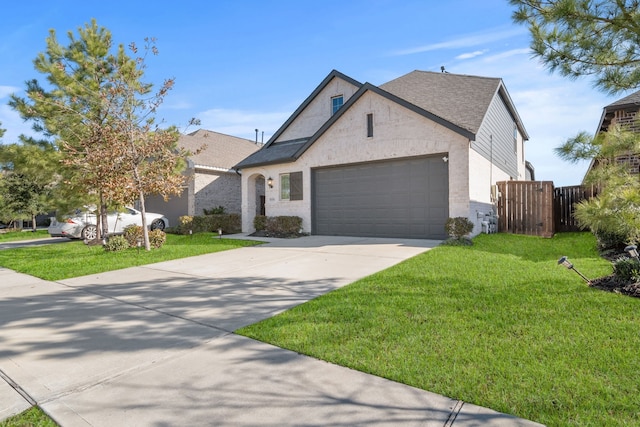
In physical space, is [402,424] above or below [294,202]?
below

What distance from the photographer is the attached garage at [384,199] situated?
11.1 meters

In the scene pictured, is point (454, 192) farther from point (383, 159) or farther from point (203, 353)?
point (203, 353)

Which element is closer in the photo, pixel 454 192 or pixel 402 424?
pixel 402 424

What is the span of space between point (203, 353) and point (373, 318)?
1.78m

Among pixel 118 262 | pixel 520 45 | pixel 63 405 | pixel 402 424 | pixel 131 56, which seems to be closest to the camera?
pixel 402 424

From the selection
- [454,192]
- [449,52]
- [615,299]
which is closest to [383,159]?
[454,192]

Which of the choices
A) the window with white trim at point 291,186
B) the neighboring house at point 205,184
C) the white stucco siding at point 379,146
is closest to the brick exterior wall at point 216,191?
the neighboring house at point 205,184

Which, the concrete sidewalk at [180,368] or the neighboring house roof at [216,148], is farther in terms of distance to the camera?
the neighboring house roof at [216,148]

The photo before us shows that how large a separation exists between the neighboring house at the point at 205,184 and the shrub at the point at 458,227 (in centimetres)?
1081

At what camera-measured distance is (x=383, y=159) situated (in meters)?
11.9

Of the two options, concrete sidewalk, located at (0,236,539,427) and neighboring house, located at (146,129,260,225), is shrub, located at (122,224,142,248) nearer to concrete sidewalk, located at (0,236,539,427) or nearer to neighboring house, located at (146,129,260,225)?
concrete sidewalk, located at (0,236,539,427)

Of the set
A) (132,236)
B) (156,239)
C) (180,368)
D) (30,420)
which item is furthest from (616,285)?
(132,236)

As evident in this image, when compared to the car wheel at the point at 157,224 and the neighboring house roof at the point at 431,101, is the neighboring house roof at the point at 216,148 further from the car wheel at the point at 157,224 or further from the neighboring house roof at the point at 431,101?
the neighboring house roof at the point at 431,101

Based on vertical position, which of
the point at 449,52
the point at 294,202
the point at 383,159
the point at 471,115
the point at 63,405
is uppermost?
the point at 449,52
